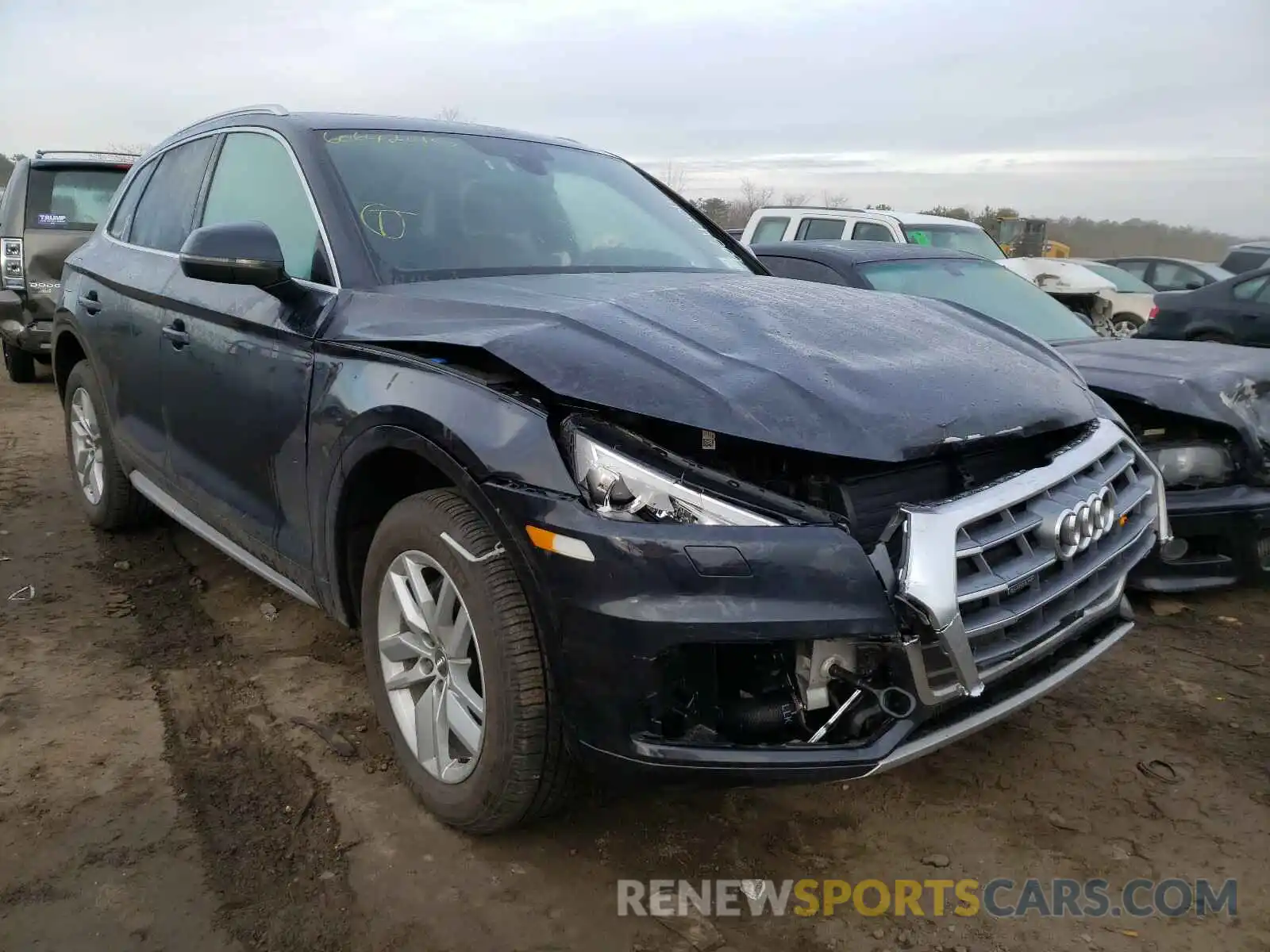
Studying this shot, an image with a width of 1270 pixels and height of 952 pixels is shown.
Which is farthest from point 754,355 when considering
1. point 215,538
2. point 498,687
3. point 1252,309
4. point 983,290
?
point 1252,309

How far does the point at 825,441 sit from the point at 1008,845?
4.10 ft

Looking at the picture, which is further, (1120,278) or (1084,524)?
(1120,278)

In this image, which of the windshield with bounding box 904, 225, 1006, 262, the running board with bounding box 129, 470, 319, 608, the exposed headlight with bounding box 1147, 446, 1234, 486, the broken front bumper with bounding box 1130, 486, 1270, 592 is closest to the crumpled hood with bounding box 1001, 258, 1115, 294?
the windshield with bounding box 904, 225, 1006, 262

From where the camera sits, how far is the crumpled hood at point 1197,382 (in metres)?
3.81

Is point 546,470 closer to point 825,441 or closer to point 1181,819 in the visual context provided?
point 825,441

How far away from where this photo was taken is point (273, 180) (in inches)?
122

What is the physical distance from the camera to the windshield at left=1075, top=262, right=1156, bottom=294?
50.2ft

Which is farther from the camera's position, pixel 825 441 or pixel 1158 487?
pixel 1158 487

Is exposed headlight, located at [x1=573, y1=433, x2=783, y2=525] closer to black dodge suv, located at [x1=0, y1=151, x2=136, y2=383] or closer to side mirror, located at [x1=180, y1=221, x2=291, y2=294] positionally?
side mirror, located at [x1=180, y1=221, x2=291, y2=294]

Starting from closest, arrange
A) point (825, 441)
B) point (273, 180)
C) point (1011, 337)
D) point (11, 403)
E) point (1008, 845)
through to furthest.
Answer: point (825, 441), point (1008, 845), point (1011, 337), point (273, 180), point (11, 403)

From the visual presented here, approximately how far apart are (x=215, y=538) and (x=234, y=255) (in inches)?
49.0

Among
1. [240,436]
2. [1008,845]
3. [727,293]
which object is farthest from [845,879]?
[240,436]

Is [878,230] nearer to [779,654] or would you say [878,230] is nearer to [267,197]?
[267,197]

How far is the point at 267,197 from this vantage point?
3.12 m
